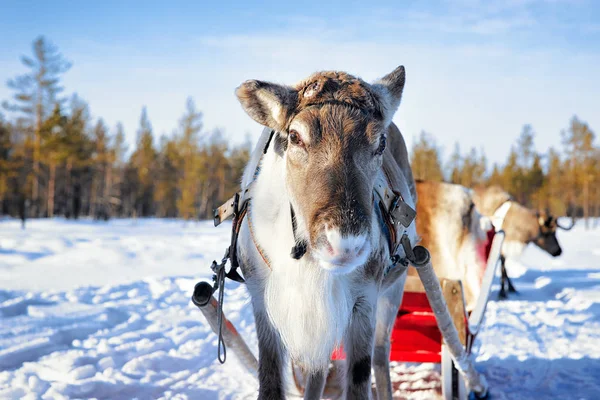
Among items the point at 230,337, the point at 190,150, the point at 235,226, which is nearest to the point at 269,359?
the point at 235,226

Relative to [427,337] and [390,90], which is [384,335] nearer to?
[427,337]

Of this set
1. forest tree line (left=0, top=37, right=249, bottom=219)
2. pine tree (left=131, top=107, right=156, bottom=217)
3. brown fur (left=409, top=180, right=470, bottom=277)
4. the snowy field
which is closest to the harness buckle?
the snowy field

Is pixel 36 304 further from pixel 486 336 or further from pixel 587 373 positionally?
pixel 587 373

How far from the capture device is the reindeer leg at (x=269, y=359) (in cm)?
245

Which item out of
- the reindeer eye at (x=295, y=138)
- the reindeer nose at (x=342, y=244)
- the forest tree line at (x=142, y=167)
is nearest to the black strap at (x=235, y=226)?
the reindeer eye at (x=295, y=138)

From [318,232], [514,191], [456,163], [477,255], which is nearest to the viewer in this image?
[318,232]

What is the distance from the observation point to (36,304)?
7.10m

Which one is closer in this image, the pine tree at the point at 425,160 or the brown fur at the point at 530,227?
the brown fur at the point at 530,227

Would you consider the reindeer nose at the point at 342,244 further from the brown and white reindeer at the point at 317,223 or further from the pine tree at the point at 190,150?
the pine tree at the point at 190,150

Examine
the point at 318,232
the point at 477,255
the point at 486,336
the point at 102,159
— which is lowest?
the point at 486,336

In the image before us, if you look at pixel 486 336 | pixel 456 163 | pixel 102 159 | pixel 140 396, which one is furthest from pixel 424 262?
pixel 456 163

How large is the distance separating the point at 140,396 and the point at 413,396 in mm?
2382

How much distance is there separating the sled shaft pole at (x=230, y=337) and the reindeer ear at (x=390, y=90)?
158 centimetres

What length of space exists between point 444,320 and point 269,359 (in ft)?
5.27
